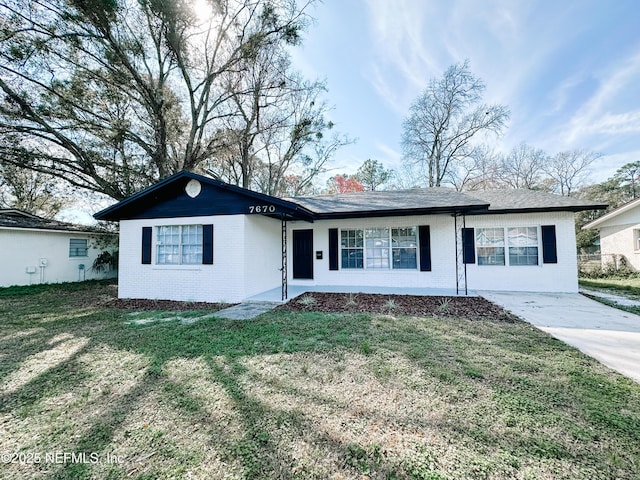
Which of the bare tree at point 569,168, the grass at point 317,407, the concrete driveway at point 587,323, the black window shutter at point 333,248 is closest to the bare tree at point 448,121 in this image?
the bare tree at point 569,168

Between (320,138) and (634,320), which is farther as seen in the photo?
(320,138)

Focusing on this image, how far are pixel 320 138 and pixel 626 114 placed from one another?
18.2 m

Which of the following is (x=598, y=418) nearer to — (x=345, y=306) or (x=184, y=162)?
(x=345, y=306)

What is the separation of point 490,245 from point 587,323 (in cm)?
429

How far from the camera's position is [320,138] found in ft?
68.4

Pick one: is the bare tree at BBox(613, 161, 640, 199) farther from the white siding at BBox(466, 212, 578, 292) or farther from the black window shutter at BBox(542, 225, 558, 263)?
the black window shutter at BBox(542, 225, 558, 263)

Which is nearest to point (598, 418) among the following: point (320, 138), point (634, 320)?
point (634, 320)

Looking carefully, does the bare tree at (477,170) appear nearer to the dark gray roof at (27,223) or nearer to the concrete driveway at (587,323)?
the concrete driveway at (587,323)

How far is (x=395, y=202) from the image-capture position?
9672 millimetres

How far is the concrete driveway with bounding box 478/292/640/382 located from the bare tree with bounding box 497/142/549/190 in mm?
20122

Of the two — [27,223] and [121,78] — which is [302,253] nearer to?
[121,78]

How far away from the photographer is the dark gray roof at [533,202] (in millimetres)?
8352

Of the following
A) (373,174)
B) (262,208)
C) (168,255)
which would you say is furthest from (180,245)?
(373,174)

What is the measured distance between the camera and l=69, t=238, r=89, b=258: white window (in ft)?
43.6
